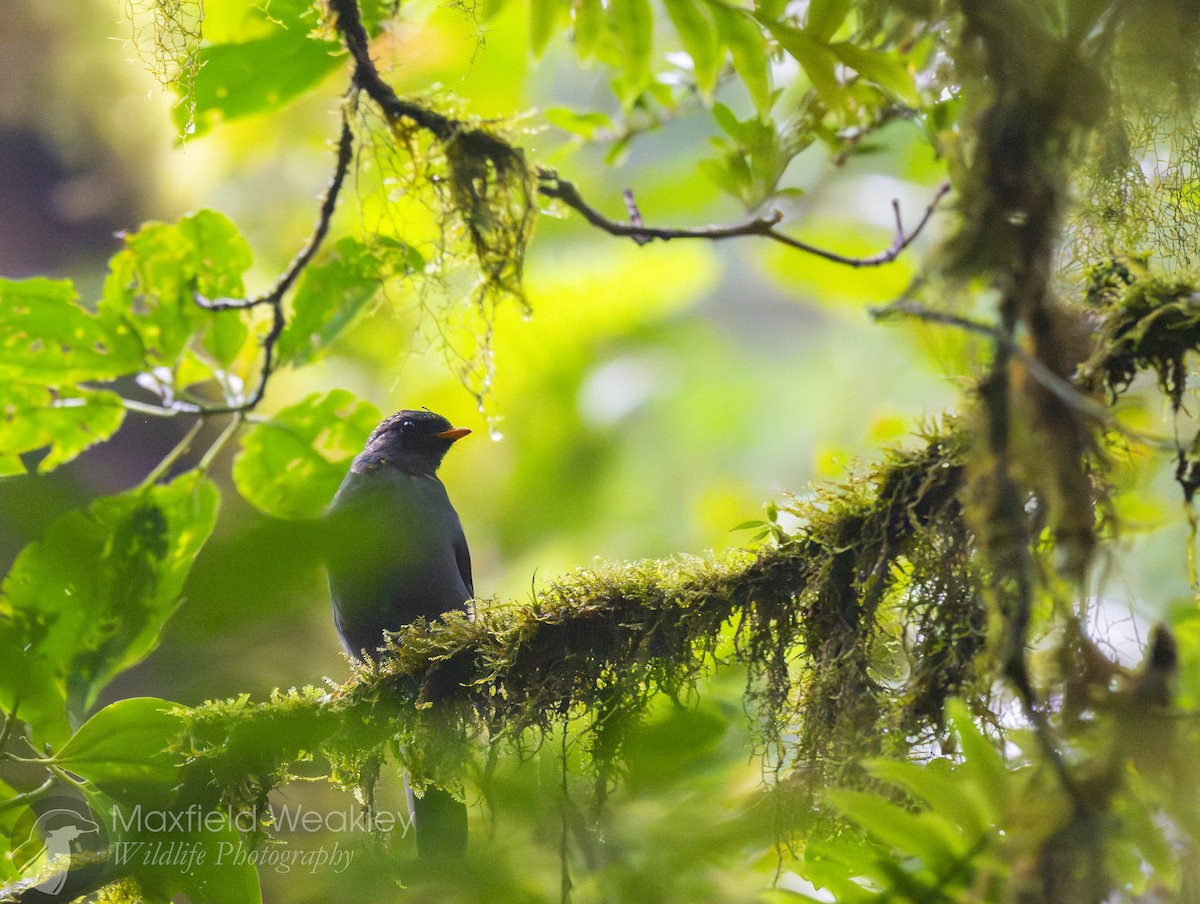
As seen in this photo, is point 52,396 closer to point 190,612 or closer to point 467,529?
point 190,612

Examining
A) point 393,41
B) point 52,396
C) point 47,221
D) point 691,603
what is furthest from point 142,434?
point 691,603

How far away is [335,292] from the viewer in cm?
273

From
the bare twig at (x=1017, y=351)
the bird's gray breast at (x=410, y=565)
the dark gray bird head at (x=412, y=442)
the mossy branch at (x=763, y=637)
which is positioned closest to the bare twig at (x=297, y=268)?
the bird's gray breast at (x=410, y=565)

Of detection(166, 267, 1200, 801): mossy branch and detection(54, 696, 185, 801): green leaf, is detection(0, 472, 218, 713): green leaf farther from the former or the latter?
detection(166, 267, 1200, 801): mossy branch

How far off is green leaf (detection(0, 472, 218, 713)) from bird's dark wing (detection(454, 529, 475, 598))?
6.08 feet

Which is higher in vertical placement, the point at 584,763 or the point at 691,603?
the point at 691,603

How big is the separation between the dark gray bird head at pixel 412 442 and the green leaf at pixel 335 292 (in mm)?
1022

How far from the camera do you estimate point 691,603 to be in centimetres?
208

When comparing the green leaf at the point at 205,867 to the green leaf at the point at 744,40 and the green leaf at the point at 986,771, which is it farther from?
the green leaf at the point at 744,40

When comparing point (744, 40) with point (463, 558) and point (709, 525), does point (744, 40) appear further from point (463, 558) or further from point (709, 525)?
point (463, 558)

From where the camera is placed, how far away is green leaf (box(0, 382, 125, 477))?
7.89ft

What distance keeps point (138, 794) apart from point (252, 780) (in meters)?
0.24

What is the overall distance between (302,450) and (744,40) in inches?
69.1

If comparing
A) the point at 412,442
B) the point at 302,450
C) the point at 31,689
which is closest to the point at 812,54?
the point at 302,450
